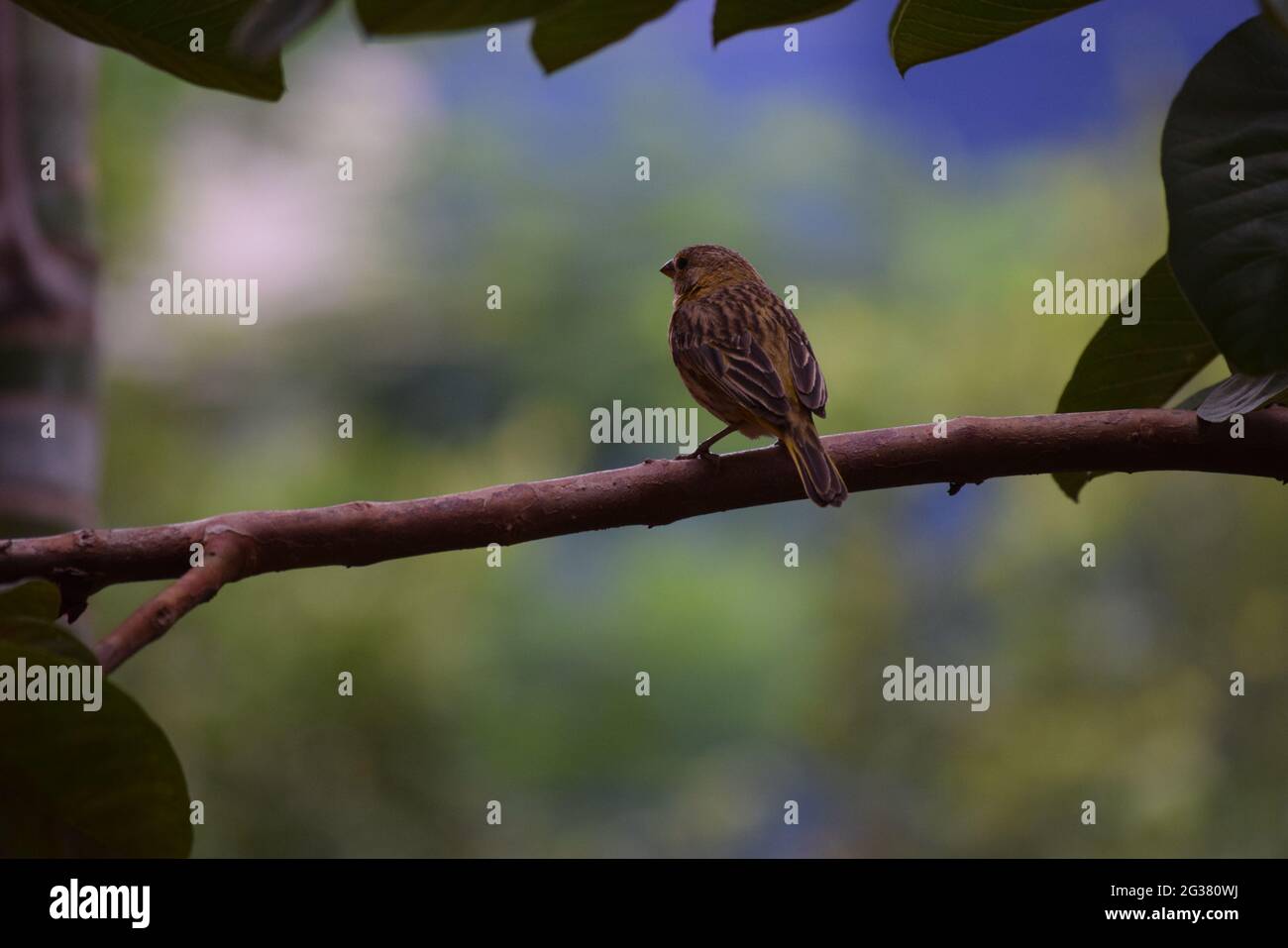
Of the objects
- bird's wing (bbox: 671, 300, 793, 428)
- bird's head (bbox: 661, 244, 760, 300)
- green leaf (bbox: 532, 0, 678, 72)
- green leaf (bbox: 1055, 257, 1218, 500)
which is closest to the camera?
green leaf (bbox: 532, 0, 678, 72)

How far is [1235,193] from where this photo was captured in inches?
49.4

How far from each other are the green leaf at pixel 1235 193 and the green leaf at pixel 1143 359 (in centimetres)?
31

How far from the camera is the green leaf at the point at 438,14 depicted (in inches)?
31.5

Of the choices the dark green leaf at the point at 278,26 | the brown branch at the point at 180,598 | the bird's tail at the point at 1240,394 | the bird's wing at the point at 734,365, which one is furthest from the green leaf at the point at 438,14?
the bird's wing at the point at 734,365

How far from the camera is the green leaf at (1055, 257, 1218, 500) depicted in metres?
1.63

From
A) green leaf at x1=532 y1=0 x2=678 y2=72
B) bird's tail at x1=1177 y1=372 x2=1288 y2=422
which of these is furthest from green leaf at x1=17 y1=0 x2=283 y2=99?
bird's tail at x1=1177 y1=372 x2=1288 y2=422

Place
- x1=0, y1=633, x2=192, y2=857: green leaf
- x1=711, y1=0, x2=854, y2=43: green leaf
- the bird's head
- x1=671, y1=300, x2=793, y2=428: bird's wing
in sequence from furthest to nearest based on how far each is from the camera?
the bird's head < x1=671, y1=300, x2=793, y2=428: bird's wing < x1=0, y1=633, x2=192, y2=857: green leaf < x1=711, y1=0, x2=854, y2=43: green leaf

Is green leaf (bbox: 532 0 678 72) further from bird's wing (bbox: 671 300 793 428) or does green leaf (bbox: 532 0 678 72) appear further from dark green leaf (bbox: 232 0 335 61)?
bird's wing (bbox: 671 300 793 428)

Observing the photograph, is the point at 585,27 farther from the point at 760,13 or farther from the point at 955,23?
the point at 955,23

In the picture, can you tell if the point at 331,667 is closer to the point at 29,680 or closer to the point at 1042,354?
the point at 1042,354

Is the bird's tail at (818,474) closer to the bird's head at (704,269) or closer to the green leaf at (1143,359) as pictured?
the green leaf at (1143,359)

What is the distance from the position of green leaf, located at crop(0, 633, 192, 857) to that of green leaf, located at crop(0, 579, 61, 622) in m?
0.05

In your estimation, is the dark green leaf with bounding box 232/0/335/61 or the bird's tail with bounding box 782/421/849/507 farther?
the bird's tail with bounding box 782/421/849/507

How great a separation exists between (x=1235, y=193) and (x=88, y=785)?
130 cm
